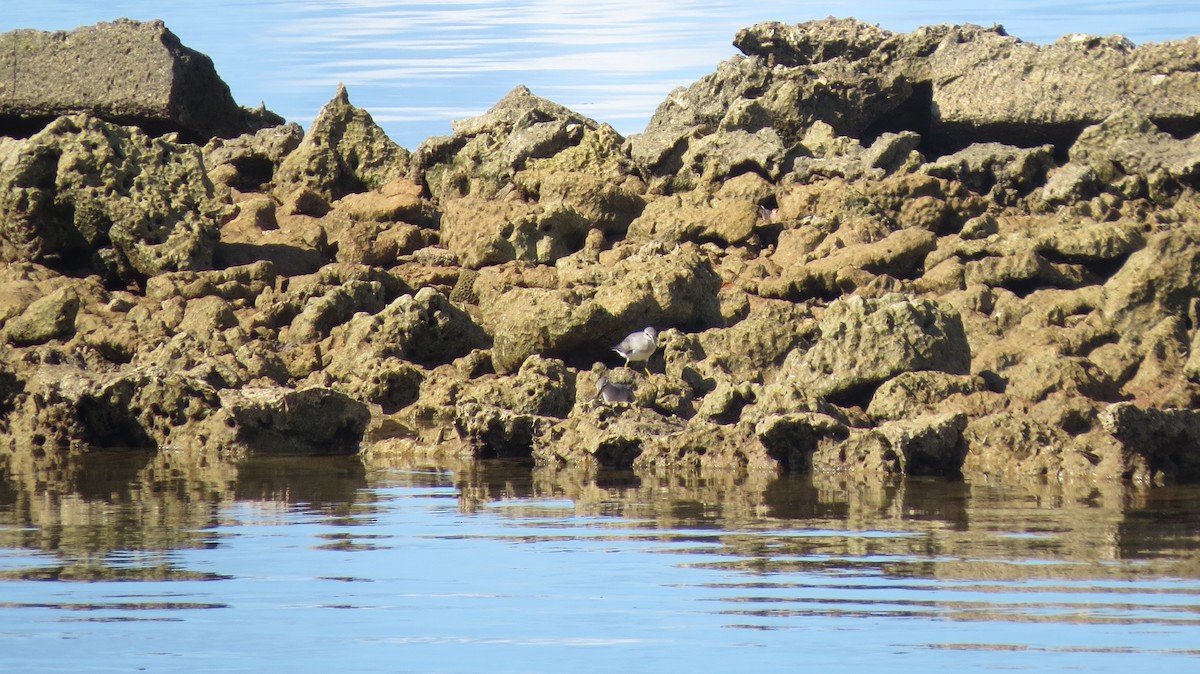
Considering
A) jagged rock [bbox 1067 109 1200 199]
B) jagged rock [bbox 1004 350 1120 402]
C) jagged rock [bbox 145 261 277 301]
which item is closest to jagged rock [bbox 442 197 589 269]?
jagged rock [bbox 145 261 277 301]

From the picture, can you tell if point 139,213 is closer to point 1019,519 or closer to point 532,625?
point 1019,519

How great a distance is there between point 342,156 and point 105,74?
11.5ft

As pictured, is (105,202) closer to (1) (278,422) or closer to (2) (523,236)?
(2) (523,236)

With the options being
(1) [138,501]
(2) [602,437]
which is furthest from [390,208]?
(1) [138,501]

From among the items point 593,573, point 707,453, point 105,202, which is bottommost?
point 593,573

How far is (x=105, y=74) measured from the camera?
22.7 m

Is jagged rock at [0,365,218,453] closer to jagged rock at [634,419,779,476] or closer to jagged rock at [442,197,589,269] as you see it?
jagged rock at [634,419,779,476]

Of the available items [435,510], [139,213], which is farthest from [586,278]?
[435,510]

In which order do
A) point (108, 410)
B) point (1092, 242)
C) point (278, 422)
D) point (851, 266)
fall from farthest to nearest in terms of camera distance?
1. point (851, 266)
2. point (1092, 242)
3. point (108, 410)
4. point (278, 422)

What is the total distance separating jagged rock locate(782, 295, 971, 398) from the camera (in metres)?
13.3

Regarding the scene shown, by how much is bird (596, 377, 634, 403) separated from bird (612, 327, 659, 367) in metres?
1.12

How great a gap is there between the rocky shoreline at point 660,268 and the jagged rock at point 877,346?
3 cm

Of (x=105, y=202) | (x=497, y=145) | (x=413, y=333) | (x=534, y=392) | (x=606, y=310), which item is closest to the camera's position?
(x=534, y=392)

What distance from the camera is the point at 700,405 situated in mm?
13500
